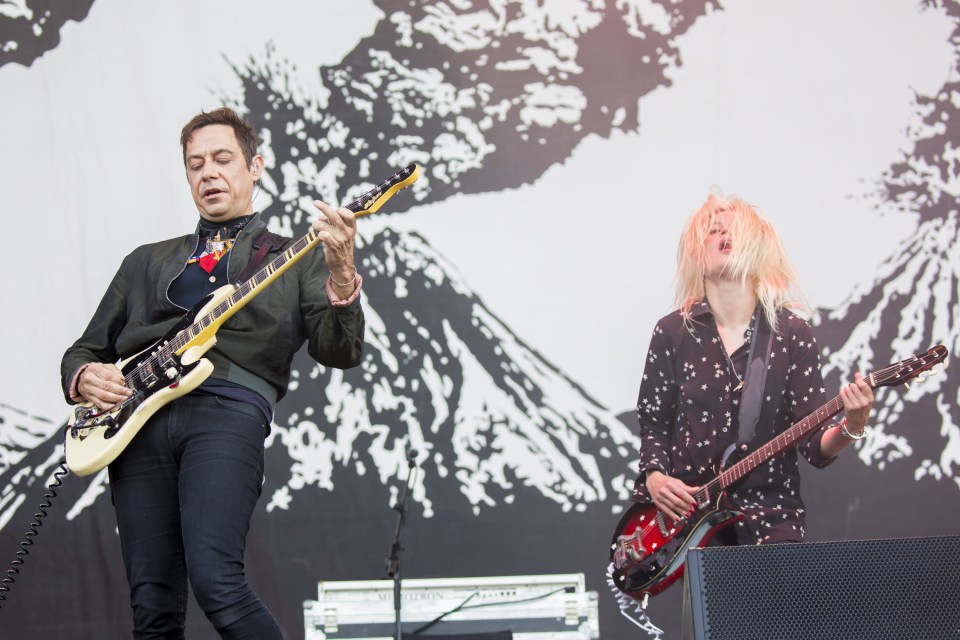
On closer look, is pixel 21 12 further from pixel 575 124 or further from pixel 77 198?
pixel 575 124

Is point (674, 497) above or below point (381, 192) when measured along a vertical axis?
below

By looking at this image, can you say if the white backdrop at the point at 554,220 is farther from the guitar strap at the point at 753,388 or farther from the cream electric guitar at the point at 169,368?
the cream electric guitar at the point at 169,368

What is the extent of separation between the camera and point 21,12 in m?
3.75

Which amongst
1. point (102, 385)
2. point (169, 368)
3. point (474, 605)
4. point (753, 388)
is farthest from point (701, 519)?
point (102, 385)

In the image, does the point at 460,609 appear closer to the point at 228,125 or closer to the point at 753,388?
the point at 753,388

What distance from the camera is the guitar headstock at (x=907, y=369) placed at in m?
2.76

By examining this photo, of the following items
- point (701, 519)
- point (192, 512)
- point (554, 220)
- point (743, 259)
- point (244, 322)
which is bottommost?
point (192, 512)

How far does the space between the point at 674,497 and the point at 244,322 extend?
1.36 metres

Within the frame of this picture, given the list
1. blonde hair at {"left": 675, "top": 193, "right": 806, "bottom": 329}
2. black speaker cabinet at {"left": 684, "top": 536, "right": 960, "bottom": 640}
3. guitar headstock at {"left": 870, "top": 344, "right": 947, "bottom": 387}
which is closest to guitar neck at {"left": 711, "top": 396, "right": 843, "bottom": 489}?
guitar headstock at {"left": 870, "top": 344, "right": 947, "bottom": 387}

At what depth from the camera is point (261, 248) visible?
2.38 m

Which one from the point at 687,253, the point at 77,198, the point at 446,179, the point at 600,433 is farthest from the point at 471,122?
the point at 77,198

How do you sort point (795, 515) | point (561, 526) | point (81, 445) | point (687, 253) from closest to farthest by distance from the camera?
1. point (81, 445)
2. point (795, 515)
3. point (687, 253)
4. point (561, 526)

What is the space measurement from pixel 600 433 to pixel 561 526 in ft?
1.22

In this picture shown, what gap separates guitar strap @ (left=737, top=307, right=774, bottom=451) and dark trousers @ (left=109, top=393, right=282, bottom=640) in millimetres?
1476
